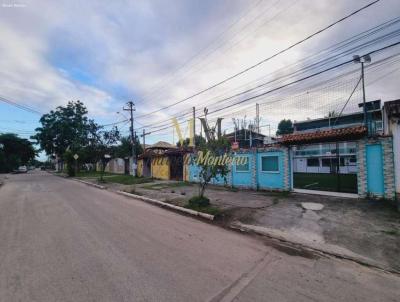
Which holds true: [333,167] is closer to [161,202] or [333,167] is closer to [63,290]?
[161,202]

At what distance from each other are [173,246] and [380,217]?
6537 mm

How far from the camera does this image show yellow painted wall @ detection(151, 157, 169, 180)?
953 inches

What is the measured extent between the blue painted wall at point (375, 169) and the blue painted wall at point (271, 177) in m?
4.07

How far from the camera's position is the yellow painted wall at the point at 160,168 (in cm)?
2420

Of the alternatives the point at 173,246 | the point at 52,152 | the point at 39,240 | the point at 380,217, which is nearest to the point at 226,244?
the point at 173,246

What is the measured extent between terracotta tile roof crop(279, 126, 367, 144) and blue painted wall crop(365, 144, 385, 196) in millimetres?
727

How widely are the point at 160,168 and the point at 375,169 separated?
19.4 metres

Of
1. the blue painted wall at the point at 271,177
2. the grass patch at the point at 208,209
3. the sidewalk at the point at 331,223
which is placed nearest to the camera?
the sidewalk at the point at 331,223

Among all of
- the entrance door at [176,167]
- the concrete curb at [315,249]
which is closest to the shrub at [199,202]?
the concrete curb at [315,249]

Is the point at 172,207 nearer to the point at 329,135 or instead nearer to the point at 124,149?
the point at 329,135

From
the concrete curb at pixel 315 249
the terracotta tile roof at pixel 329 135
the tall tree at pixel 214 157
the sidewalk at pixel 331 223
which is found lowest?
the concrete curb at pixel 315 249

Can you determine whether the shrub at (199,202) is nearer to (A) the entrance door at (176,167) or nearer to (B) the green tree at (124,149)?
(A) the entrance door at (176,167)

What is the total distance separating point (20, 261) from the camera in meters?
4.34

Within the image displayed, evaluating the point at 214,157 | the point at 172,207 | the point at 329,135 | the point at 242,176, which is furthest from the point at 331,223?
the point at 242,176
